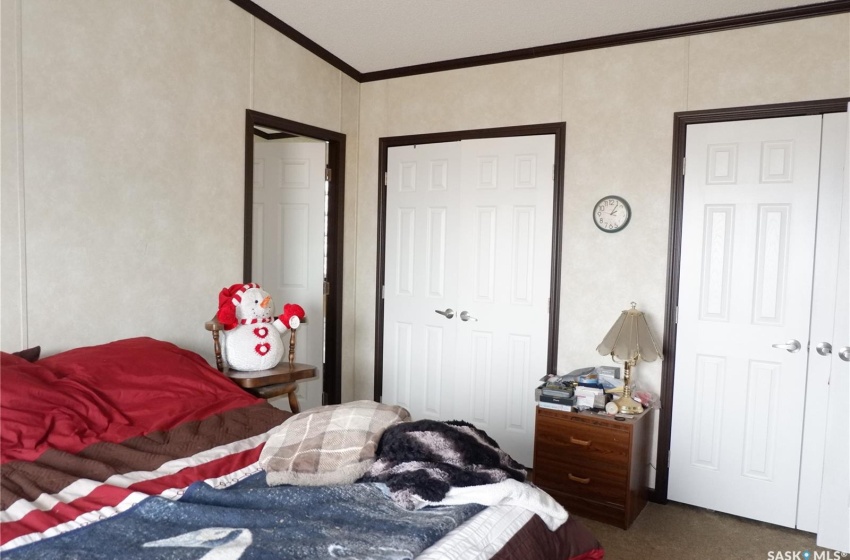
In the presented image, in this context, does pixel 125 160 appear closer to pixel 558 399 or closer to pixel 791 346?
pixel 558 399

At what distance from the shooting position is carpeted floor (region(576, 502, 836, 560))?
9.18 feet

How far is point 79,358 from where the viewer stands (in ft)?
8.09

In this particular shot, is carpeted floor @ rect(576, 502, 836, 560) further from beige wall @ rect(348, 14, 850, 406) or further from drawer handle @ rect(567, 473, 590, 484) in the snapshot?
beige wall @ rect(348, 14, 850, 406)

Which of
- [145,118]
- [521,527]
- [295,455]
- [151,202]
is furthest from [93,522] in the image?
[145,118]

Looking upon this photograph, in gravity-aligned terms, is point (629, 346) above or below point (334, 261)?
below

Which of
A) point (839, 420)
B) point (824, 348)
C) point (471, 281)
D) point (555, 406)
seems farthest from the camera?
point (471, 281)

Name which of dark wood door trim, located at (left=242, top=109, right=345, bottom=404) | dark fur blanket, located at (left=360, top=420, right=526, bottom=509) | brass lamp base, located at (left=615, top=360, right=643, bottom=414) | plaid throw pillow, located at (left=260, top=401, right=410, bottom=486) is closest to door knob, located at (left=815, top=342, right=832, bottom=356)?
brass lamp base, located at (left=615, top=360, right=643, bottom=414)

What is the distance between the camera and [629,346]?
312 cm

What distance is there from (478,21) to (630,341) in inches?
75.1

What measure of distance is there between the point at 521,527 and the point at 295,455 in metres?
0.71

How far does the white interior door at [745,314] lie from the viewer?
3027 millimetres

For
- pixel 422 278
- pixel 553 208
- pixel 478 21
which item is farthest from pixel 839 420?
pixel 478 21

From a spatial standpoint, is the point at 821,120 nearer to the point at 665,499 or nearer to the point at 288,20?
the point at 665,499

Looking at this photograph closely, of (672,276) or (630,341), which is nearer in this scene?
(630,341)
